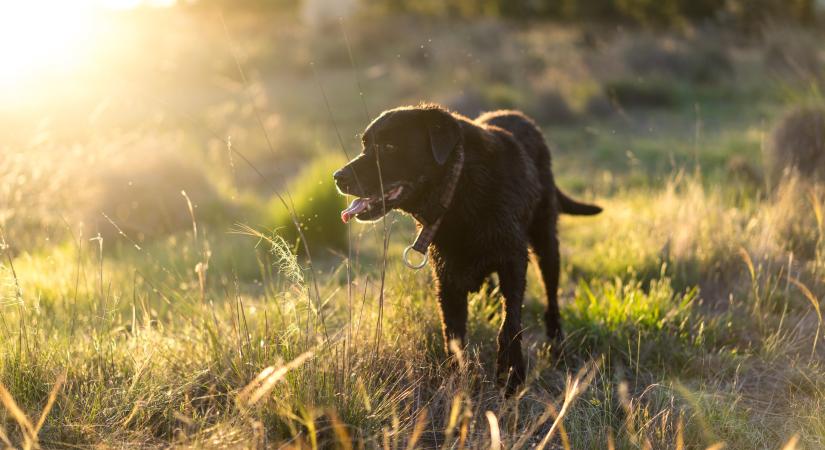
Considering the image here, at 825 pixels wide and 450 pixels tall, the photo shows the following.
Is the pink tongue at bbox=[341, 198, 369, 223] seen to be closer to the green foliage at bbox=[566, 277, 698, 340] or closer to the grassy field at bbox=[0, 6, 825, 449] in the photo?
the grassy field at bbox=[0, 6, 825, 449]

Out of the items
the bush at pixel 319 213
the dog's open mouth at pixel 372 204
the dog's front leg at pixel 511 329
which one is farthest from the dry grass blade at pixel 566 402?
the bush at pixel 319 213

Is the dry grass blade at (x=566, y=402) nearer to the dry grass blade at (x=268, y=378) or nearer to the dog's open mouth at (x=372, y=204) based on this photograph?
the dry grass blade at (x=268, y=378)

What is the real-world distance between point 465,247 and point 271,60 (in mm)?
22345

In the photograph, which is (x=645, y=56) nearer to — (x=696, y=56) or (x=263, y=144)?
(x=696, y=56)

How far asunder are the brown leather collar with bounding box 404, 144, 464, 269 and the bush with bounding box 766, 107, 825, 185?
4.02m

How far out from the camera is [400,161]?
3.37m

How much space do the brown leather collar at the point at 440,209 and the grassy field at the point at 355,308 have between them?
200mm

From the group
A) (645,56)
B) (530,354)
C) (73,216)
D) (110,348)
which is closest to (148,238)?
(73,216)

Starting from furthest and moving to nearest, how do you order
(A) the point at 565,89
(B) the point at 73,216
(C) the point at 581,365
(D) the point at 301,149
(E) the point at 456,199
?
(A) the point at 565,89
(D) the point at 301,149
(B) the point at 73,216
(C) the point at 581,365
(E) the point at 456,199

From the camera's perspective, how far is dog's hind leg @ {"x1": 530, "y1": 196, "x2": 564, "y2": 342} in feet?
14.0

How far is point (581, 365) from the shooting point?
12.6 ft

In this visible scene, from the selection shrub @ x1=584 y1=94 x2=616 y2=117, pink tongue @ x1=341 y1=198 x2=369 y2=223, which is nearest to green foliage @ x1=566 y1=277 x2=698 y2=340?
pink tongue @ x1=341 y1=198 x2=369 y2=223

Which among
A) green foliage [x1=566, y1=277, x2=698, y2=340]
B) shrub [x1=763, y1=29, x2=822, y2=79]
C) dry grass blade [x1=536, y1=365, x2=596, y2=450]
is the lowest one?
shrub [x1=763, y1=29, x2=822, y2=79]

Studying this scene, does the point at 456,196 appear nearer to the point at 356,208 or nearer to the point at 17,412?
the point at 356,208
